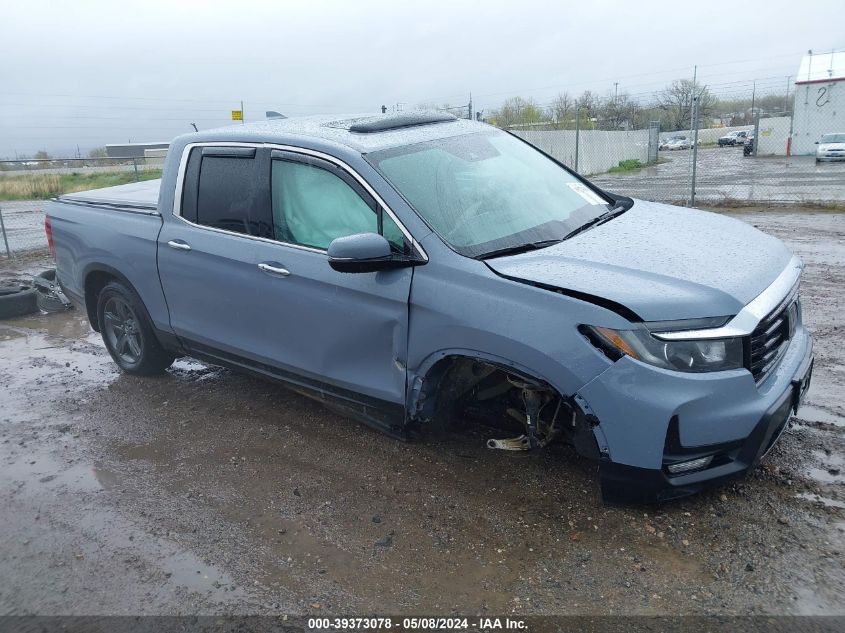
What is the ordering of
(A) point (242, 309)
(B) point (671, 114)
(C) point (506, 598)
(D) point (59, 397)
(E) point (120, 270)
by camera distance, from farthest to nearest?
1. (B) point (671, 114)
2. (D) point (59, 397)
3. (E) point (120, 270)
4. (A) point (242, 309)
5. (C) point (506, 598)

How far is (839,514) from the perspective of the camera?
10.7ft

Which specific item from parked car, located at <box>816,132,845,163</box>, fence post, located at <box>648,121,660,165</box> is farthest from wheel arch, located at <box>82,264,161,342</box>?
fence post, located at <box>648,121,660,165</box>

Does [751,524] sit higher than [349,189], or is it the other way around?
[349,189]

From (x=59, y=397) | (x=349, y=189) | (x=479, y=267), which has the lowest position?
(x=59, y=397)

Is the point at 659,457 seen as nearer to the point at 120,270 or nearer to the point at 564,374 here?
the point at 564,374

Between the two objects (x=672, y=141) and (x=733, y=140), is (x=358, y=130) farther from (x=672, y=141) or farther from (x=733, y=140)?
(x=672, y=141)

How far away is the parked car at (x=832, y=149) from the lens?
2983 centimetres

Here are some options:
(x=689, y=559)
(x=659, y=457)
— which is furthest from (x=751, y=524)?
(x=659, y=457)

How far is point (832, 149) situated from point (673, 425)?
32.5 meters

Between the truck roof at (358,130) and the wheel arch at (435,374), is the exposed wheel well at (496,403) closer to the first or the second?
the wheel arch at (435,374)

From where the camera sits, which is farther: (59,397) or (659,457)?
(59,397)

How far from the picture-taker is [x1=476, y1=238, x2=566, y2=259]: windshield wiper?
3482mm

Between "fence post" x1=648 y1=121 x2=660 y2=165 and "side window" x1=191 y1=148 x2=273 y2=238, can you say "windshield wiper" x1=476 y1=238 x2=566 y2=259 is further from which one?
"fence post" x1=648 y1=121 x2=660 y2=165

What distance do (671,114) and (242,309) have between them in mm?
55999
